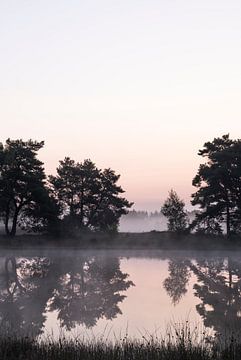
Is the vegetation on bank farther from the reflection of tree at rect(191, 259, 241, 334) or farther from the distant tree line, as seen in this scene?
the distant tree line

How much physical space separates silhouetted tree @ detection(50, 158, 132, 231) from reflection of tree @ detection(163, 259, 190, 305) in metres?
20.3

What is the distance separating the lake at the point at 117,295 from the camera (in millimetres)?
16984

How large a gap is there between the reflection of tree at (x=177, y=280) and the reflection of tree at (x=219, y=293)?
2.62 ft

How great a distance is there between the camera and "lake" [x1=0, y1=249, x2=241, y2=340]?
17.0 meters

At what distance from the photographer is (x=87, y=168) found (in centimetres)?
6272

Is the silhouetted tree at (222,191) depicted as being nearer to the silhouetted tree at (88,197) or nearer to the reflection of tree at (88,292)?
the silhouetted tree at (88,197)

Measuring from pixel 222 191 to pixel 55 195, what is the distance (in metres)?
22.0

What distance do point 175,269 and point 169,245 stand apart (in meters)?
18.9

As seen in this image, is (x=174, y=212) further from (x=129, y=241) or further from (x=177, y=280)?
(x=177, y=280)

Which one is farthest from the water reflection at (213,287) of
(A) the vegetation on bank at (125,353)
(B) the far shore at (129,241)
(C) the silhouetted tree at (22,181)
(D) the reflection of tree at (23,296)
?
(C) the silhouetted tree at (22,181)

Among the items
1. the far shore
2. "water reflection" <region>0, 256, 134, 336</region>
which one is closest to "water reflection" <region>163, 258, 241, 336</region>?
"water reflection" <region>0, 256, 134, 336</region>

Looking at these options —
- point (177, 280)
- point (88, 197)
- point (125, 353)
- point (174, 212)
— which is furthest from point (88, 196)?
point (125, 353)

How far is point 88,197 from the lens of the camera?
61.6 m

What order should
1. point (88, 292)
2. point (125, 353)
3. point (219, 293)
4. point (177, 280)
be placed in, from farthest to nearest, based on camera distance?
point (177, 280), point (88, 292), point (219, 293), point (125, 353)
